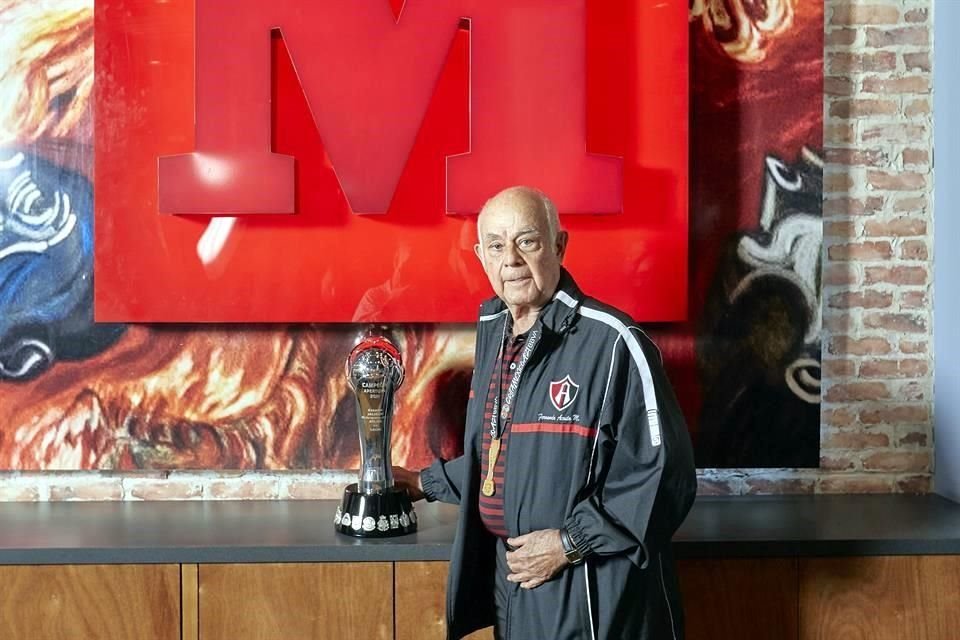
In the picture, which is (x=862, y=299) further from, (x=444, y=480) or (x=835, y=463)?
(x=444, y=480)

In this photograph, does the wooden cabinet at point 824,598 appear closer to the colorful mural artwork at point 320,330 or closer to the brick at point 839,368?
the colorful mural artwork at point 320,330

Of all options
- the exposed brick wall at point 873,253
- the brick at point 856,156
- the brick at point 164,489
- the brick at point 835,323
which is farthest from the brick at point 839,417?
the brick at point 164,489

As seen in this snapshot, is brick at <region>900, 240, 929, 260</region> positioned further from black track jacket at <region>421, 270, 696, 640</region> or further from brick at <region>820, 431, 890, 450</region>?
black track jacket at <region>421, 270, 696, 640</region>

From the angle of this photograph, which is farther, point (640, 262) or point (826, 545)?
point (640, 262)

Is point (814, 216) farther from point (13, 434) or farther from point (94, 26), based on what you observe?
point (13, 434)

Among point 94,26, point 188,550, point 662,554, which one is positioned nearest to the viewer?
point 662,554

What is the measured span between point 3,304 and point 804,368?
2270mm

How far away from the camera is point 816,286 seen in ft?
8.76

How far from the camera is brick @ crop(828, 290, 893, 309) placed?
270cm

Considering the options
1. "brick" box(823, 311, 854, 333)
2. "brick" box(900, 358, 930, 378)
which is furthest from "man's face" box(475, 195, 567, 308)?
"brick" box(900, 358, 930, 378)

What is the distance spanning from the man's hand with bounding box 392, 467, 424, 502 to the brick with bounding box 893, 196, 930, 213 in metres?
1.59

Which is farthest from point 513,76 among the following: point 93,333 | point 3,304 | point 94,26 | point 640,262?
point 3,304

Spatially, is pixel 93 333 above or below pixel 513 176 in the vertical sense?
below

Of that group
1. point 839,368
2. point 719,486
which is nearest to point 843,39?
point 839,368
